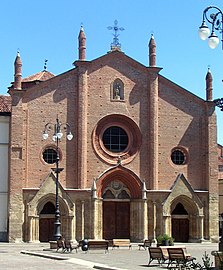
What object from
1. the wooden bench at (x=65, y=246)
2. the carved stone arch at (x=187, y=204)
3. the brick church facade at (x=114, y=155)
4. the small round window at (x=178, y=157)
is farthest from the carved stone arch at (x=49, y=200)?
the wooden bench at (x=65, y=246)

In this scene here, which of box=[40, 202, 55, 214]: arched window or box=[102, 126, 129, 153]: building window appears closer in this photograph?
box=[40, 202, 55, 214]: arched window

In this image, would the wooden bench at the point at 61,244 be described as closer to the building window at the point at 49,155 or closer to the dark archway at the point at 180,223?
the building window at the point at 49,155

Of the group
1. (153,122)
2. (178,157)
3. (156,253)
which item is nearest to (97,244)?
(156,253)

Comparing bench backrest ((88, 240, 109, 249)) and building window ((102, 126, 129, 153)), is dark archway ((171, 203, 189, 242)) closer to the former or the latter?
building window ((102, 126, 129, 153))

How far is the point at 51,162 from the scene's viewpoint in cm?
5081

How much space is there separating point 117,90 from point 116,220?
10648 millimetres

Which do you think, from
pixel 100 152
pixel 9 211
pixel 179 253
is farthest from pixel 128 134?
pixel 179 253

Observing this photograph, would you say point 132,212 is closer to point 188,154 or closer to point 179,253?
point 188,154

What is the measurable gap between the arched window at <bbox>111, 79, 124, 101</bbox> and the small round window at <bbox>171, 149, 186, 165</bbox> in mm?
6374

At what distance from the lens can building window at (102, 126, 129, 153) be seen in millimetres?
52572

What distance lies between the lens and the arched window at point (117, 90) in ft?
173

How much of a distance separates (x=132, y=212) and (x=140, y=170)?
347 centimetres

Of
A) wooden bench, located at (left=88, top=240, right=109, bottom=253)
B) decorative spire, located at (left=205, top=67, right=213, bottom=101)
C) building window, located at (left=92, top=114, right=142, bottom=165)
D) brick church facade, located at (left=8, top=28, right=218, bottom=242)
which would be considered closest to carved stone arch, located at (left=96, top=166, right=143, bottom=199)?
brick church facade, located at (left=8, top=28, right=218, bottom=242)

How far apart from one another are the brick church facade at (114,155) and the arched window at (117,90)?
0.09 m
